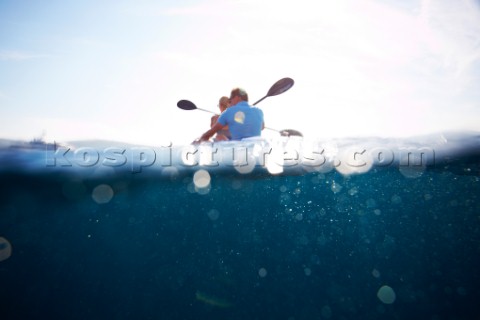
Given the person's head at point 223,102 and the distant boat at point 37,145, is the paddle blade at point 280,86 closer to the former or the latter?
the person's head at point 223,102

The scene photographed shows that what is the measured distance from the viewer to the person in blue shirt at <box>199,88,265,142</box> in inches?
235

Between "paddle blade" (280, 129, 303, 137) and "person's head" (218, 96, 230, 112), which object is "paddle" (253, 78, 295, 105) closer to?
"paddle blade" (280, 129, 303, 137)

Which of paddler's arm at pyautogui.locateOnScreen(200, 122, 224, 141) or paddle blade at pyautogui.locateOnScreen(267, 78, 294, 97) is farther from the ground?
paddle blade at pyautogui.locateOnScreen(267, 78, 294, 97)

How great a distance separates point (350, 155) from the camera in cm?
806

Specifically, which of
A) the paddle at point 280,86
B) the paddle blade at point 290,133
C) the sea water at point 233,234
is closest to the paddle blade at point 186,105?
the paddle at point 280,86

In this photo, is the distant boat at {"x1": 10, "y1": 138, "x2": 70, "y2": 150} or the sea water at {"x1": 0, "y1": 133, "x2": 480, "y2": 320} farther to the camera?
the sea water at {"x1": 0, "y1": 133, "x2": 480, "y2": 320}

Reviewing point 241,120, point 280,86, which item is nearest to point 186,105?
point 280,86

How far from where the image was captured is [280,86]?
10070 mm

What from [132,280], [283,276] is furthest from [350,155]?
[132,280]

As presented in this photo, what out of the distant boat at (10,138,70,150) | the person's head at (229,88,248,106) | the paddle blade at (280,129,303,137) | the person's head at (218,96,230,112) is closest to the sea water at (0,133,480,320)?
the distant boat at (10,138,70,150)

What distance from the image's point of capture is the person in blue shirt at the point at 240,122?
5977 mm

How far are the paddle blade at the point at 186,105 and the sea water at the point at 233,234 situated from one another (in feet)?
11.4

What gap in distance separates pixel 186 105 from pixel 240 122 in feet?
16.5

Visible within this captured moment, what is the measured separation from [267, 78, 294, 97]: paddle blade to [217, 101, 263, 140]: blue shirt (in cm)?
432
